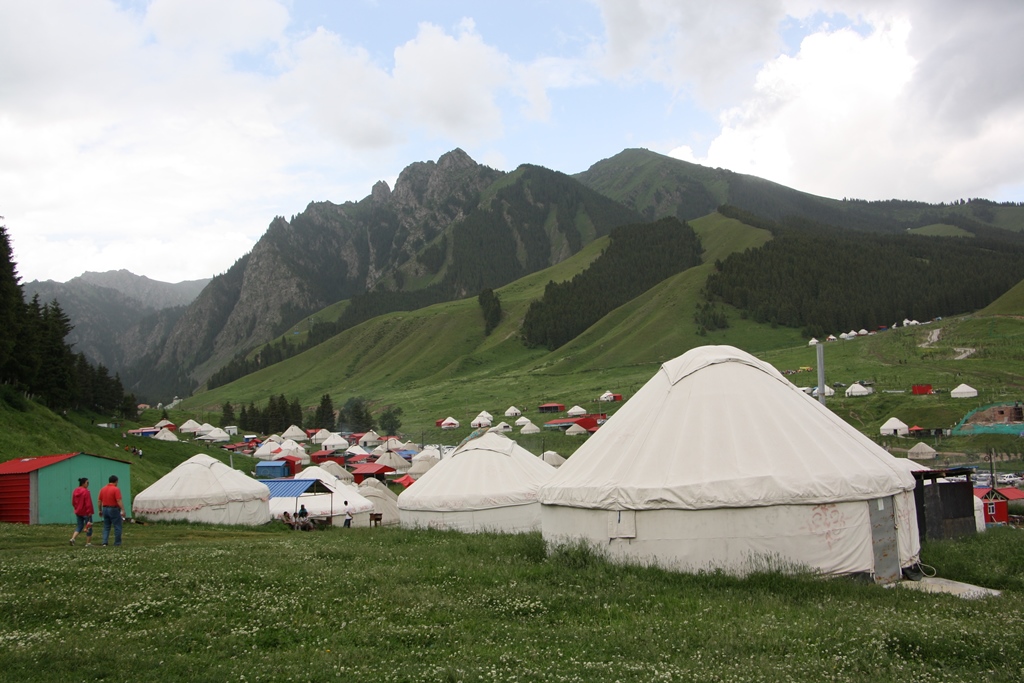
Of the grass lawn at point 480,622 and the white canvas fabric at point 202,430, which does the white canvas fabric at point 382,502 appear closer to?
the grass lawn at point 480,622

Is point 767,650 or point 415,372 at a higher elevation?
point 415,372

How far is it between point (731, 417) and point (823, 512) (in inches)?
94.9

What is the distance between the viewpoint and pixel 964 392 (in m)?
83.2

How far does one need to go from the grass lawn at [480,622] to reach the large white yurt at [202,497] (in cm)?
1522

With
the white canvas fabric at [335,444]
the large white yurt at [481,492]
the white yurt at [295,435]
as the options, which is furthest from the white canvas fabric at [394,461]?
the large white yurt at [481,492]

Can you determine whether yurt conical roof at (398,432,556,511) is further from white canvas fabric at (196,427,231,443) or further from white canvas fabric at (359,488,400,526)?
white canvas fabric at (196,427,231,443)

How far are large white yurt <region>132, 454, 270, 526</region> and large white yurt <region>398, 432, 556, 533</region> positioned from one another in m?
7.08

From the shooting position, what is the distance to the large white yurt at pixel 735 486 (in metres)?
13.3

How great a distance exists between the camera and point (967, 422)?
73062 millimetres

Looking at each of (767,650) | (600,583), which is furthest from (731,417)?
(767,650)

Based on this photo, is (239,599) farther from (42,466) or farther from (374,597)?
(42,466)

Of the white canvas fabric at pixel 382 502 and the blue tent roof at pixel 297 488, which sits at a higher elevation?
the blue tent roof at pixel 297 488

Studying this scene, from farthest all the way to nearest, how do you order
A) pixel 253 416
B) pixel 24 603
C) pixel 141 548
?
1. pixel 253 416
2. pixel 141 548
3. pixel 24 603

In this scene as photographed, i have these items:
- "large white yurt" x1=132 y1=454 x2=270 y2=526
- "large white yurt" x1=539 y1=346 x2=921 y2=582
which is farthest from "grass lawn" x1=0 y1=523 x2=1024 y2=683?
"large white yurt" x1=132 y1=454 x2=270 y2=526
